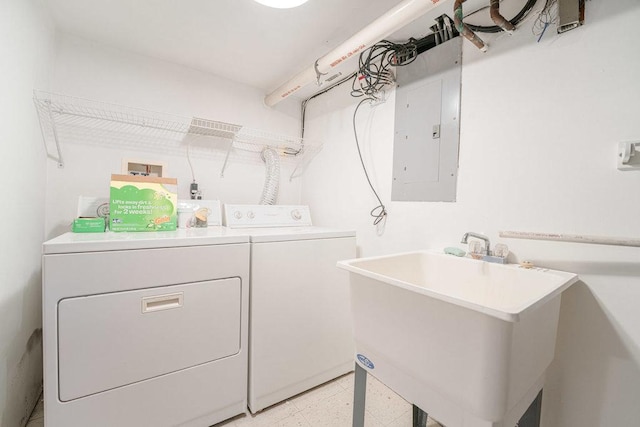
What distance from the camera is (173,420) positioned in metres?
1.29

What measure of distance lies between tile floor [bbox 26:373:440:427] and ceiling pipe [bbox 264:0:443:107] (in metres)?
2.11

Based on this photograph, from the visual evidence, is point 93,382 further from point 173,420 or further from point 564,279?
point 564,279

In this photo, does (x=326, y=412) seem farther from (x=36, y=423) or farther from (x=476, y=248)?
(x=36, y=423)

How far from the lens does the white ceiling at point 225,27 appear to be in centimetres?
142

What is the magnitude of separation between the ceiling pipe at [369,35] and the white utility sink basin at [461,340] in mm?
1157

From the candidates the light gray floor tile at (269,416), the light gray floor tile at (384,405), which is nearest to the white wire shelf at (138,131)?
the light gray floor tile at (269,416)

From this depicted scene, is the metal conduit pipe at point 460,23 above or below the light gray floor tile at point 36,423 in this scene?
above

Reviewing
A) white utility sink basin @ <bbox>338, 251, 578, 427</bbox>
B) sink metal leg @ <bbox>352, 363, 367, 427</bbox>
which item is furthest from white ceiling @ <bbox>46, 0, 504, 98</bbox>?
sink metal leg @ <bbox>352, 363, 367, 427</bbox>

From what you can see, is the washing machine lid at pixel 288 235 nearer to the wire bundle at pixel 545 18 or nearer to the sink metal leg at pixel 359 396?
the sink metal leg at pixel 359 396

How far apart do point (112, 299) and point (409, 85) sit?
2018 millimetres

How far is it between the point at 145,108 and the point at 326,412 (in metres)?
2.43

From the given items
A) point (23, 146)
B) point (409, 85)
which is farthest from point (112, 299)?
point (409, 85)

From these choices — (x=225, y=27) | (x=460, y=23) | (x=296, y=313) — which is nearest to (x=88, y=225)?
(x=296, y=313)

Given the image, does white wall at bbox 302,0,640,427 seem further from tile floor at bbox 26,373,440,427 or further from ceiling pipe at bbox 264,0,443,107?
tile floor at bbox 26,373,440,427
